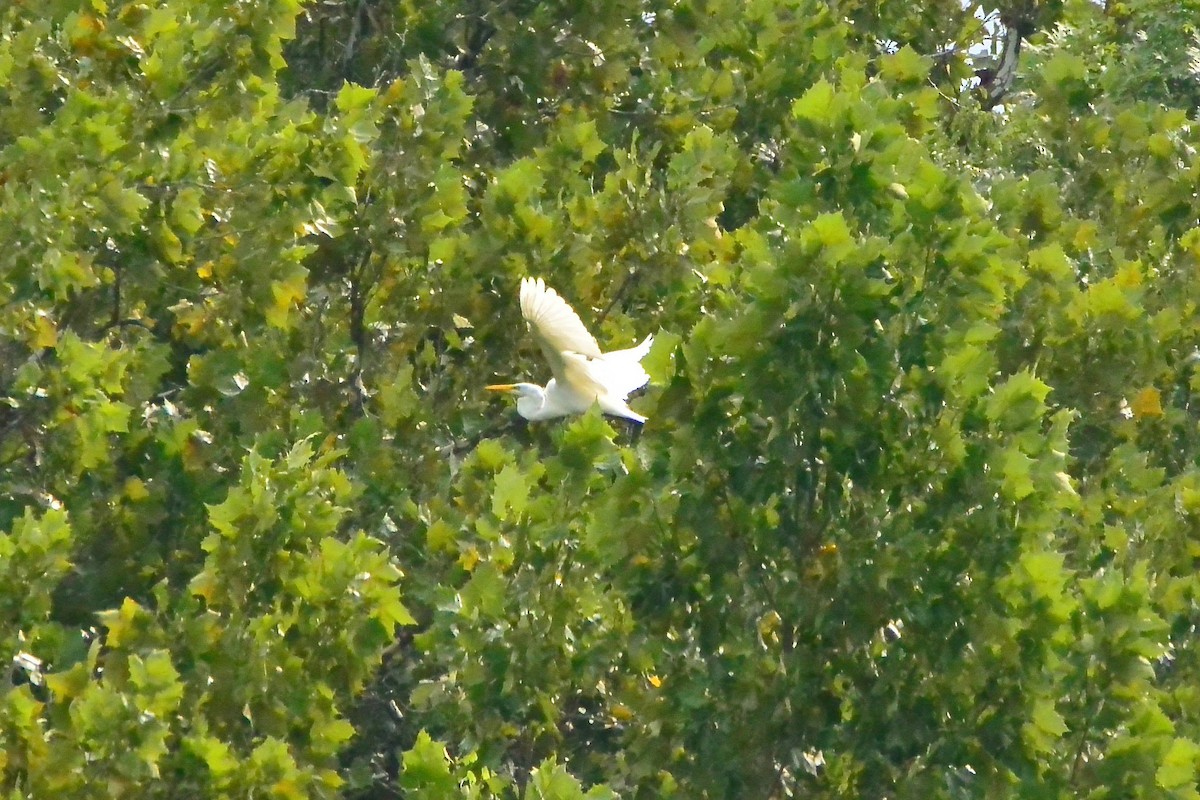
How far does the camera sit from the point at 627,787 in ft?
22.6

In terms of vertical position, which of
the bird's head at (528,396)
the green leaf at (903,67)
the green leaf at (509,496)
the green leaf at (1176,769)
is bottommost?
the green leaf at (1176,769)

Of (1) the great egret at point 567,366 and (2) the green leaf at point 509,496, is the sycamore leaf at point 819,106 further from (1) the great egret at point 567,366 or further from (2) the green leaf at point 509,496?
(1) the great egret at point 567,366

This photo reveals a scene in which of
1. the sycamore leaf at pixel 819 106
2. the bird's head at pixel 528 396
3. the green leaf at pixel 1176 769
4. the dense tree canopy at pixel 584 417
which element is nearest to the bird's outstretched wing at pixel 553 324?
the bird's head at pixel 528 396

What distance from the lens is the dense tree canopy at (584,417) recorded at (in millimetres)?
6359

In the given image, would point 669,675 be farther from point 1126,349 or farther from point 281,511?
point 1126,349

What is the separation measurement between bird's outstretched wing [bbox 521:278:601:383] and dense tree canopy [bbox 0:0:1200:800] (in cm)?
29

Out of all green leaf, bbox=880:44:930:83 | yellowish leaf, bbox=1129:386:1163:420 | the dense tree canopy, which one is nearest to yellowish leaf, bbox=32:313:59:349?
the dense tree canopy

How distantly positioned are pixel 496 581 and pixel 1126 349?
3.50 meters

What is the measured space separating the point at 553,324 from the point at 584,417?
1.51 metres

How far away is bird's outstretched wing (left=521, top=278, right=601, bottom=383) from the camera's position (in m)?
8.73

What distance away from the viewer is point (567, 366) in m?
9.00

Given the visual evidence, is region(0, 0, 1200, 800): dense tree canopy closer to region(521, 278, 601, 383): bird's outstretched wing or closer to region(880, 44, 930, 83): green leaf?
region(880, 44, 930, 83): green leaf

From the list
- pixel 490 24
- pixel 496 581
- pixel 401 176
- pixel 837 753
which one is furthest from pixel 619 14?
pixel 837 753

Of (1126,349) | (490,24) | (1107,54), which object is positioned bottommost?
(1126,349)
